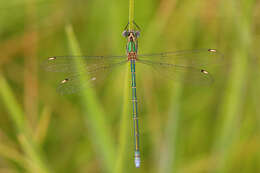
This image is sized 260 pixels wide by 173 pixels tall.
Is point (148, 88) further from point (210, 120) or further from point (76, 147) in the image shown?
point (76, 147)

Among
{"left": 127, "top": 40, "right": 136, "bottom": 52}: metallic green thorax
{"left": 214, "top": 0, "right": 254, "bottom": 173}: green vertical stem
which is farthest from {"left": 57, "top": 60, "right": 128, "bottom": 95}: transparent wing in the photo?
{"left": 214, "top": 0, "right": 254, "bottom": 173}: green vertical stem

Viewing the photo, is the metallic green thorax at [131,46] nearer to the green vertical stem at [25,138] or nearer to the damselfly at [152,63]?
the damselfly at [152,63]

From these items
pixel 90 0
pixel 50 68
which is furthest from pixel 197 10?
pixel 50 68

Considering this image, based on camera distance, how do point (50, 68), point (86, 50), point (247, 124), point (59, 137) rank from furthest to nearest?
point (86, 50) < point (59, 137) < point (247, 124) < point (50, 68)

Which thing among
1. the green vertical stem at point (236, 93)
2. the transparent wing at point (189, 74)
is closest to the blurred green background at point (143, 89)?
the green vertical stem at point (236, 93)

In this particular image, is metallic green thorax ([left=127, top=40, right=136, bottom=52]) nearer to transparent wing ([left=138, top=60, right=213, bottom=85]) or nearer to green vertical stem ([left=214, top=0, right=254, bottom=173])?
transparent wing ([left=138, top=60, right=213, bottom=85])

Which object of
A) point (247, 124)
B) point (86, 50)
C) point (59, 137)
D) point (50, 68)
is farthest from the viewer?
point (86, 50)

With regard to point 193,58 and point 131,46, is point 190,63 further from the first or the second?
point 131,46
